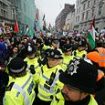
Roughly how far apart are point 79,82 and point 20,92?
4.25 ft

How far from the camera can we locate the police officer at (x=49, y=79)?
13.3ft

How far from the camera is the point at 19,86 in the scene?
329 centimetres

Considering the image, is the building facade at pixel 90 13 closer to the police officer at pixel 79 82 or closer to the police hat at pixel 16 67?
the police hat at pixel 16 67

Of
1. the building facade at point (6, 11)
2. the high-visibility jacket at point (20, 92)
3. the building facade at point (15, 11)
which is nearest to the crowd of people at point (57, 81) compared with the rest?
the high-visibility jacket at point (20, 92)

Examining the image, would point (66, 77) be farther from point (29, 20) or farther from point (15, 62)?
point (29, 20)

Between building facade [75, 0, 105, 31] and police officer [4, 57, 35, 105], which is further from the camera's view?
building facade [75, 0, 105, 31]

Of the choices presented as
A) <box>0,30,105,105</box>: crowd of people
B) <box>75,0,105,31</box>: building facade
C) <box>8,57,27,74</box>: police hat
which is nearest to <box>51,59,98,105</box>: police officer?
<box>0,30,105,105</box>: crowd of people

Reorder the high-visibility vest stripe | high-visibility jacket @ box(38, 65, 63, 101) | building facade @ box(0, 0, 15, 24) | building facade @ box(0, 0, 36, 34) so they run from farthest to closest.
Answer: building facade @ box(0, 0, 36, 34) → building facade @ box(0, 0, 15, 24) → high-visibility jacket @ box(38, 65, 63, 101) → the high-visibility vest stripe

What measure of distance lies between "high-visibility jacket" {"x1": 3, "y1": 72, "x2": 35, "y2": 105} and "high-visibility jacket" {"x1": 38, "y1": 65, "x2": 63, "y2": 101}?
48cm

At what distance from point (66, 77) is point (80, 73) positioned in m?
0.16

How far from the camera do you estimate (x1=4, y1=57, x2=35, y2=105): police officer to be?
3.09 m

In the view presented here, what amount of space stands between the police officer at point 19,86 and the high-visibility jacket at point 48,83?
18.3 inches

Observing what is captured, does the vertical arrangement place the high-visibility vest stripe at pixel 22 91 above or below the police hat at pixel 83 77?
below

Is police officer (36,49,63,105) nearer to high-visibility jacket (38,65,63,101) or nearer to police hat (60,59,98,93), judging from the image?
high-visibility jacket (38,65,63,101)
